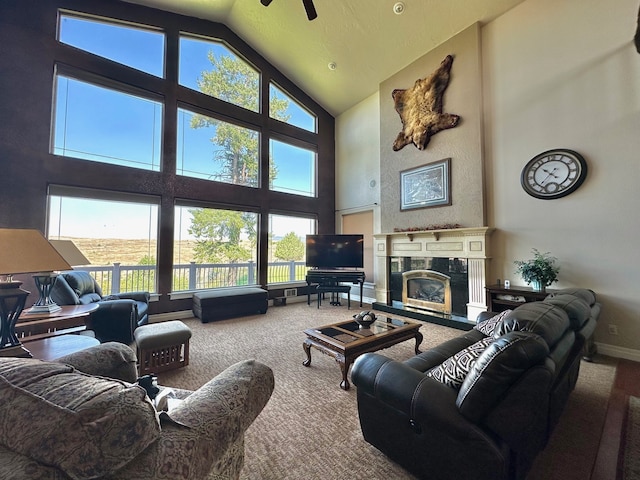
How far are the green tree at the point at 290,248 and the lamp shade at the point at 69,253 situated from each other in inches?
139

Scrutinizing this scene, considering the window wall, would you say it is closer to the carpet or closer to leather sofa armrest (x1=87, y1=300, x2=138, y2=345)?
leather sofa armrest (x1=87, y1=300, x2=138, y2=345)

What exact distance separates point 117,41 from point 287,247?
15.4 ft

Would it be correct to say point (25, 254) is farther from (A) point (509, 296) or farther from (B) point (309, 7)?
(A) point (509, 296)

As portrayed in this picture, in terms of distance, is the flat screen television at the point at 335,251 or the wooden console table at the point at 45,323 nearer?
the wooden console table at the point at 45,323

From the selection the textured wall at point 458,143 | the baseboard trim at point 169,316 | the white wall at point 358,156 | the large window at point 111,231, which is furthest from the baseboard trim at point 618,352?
the large window at point 111,231

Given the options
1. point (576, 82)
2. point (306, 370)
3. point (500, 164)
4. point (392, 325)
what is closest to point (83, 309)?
point (306, 370)

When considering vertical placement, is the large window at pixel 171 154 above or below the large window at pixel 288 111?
below

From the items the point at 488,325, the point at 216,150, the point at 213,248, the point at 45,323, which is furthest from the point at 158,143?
the point at 488,325

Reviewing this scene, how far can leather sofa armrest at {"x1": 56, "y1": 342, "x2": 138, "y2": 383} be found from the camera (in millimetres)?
1171

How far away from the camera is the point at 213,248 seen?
5164 millimetres

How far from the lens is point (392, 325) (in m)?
Result: 3.02

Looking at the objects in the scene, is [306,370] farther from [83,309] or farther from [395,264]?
[395,264]

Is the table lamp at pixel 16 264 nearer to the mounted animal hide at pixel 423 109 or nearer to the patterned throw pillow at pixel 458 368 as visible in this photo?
the patterned throw pillow at pixel 458 368

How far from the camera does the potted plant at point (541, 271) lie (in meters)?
3.36
